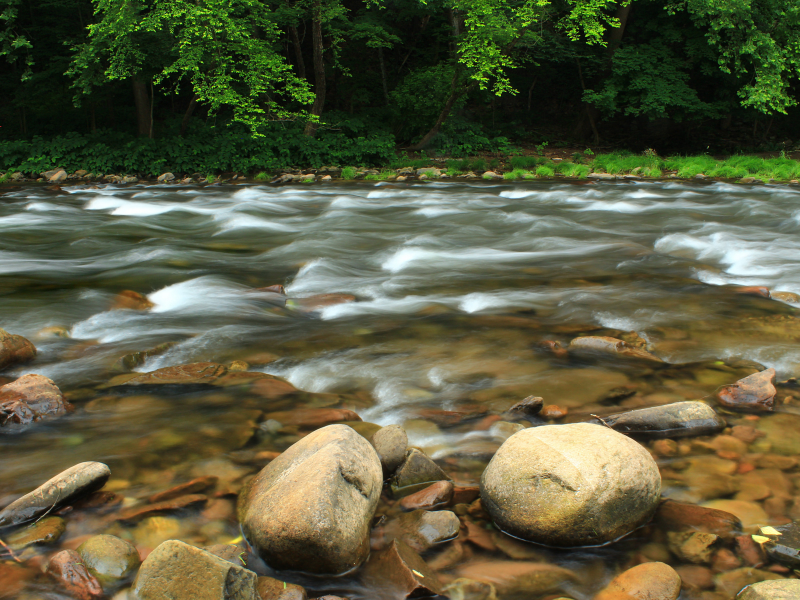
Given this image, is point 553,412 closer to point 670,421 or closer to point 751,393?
point 670,421

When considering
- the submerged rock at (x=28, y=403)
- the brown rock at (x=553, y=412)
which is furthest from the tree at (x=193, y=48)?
the brown rock at (x=553, y=412)

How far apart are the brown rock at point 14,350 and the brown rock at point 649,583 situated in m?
3.77

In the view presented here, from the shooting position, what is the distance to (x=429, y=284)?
6.45 meters

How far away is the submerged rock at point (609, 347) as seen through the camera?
424 cm

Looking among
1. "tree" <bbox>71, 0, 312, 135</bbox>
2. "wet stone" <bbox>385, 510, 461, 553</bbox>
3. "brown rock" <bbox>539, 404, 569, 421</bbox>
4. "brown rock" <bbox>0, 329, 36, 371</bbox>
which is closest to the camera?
"wet stone" <bbox>385, 510, 461, 553</bbox>

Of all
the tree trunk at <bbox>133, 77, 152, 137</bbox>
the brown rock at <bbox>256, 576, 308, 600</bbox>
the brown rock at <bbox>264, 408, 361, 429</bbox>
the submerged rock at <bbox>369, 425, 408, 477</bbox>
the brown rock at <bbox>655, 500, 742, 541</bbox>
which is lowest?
the brown rock at <bbox>655, 500, 742, 541</bbox>

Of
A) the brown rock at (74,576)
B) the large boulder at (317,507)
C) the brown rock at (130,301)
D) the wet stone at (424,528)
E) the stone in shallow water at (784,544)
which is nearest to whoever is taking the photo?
the brown rock at (74,576)

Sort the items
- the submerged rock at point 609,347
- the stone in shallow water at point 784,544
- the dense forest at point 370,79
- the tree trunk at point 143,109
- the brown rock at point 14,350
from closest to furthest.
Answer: the stone in shallow water at point 784,544, the brown rock at point 14,350, the submerged rock at point 609,347, the dense forest at point 370,79, the tree trunk at point 143,109

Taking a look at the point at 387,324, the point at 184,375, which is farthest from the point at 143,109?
the point at 184,375

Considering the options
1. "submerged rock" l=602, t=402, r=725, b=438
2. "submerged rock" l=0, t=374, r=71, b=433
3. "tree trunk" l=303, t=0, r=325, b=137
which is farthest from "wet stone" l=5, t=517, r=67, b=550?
"tree trunk" l=303, t=0, r=325, b=137

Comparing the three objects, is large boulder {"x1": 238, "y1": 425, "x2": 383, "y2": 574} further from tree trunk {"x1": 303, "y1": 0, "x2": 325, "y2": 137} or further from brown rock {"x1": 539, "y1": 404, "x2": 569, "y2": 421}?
tree trunk {"x1": 303, "y1": 0, "x2": 325, "y2": 137}

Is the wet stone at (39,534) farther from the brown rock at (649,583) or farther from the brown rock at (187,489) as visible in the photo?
the brown rock at (649,583)

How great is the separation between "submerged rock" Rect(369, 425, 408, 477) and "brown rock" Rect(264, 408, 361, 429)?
524mm

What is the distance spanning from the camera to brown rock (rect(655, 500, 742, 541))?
246cm
